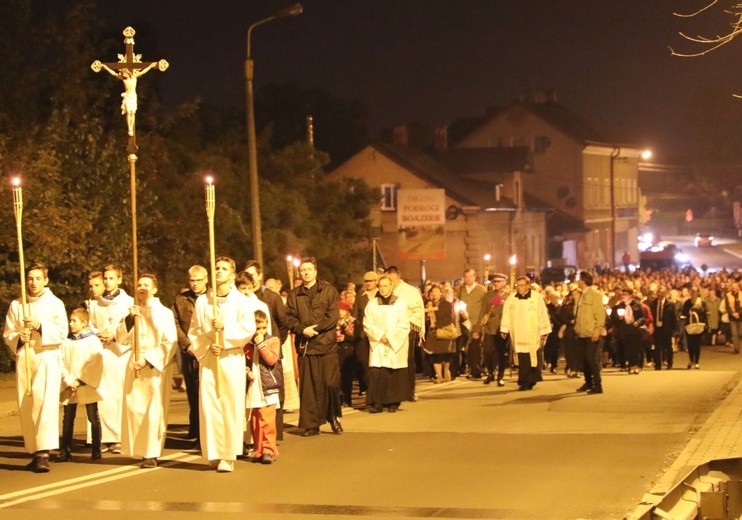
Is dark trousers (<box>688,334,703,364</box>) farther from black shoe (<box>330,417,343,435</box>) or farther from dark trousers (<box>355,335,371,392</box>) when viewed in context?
black shoe (<box>330,417,343,435</box>)

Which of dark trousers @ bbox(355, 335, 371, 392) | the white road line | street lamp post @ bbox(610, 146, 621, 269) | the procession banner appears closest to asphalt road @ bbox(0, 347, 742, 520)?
the white road line

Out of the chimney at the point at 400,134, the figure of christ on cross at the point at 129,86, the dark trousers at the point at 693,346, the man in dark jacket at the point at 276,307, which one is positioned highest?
Result: the chimney at the point at 400,134

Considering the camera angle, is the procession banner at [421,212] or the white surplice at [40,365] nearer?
the white surplice at [40,365]

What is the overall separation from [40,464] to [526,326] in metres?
8.93

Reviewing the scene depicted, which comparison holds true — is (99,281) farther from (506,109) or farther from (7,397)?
(506,109)

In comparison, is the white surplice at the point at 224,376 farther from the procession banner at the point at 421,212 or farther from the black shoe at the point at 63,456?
the procession banner at the point at 421,212

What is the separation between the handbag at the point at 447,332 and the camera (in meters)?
20.9

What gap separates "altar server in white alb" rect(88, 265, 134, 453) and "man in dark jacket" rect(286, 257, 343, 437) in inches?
76.4

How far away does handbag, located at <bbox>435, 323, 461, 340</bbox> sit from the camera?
20.9 metres

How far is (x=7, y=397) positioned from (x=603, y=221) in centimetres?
7052

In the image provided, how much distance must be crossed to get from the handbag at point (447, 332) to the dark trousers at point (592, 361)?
8.50ft

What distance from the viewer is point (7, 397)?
63.1ft

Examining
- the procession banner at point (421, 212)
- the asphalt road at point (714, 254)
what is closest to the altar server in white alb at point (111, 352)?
the procession banner at point (421, 212)

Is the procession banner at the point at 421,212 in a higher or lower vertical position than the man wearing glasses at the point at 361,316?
higher
